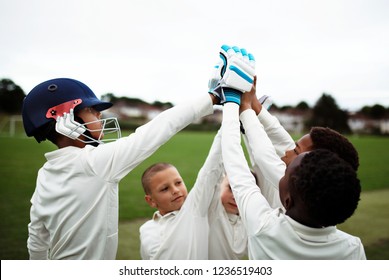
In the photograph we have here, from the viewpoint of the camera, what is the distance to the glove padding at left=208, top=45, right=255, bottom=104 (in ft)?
6.32

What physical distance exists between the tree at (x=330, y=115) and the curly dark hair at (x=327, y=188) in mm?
44068

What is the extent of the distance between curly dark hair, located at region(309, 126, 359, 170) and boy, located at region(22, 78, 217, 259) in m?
0.65

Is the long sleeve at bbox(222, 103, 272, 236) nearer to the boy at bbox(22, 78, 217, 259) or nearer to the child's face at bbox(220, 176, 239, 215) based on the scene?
the boy at bbox(22, 78, 217, 259)

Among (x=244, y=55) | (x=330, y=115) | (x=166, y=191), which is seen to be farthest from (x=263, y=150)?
(x=330, y=115)

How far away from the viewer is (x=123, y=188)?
8430 millimetres

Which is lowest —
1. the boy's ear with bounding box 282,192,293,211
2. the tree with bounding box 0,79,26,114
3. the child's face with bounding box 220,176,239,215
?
the tree with bounding box 0,79,26,114

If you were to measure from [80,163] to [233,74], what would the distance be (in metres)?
0.99

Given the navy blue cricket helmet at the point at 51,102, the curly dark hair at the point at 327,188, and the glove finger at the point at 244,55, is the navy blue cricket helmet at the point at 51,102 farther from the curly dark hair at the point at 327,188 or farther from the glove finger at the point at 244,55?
the curly dark hair at the point at 327,188

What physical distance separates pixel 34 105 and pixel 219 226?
1413mm

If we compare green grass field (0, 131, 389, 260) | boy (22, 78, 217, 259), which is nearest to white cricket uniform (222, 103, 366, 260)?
boy (22, 78, 217, 259)

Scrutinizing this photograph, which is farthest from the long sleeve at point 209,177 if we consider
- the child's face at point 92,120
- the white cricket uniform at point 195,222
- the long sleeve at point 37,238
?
the long sleeve at point 37,238

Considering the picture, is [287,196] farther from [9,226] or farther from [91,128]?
[9,226]

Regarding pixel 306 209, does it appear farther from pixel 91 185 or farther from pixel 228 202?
pixel 91 185

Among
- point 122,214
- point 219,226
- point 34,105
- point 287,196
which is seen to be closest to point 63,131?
point 34,105
